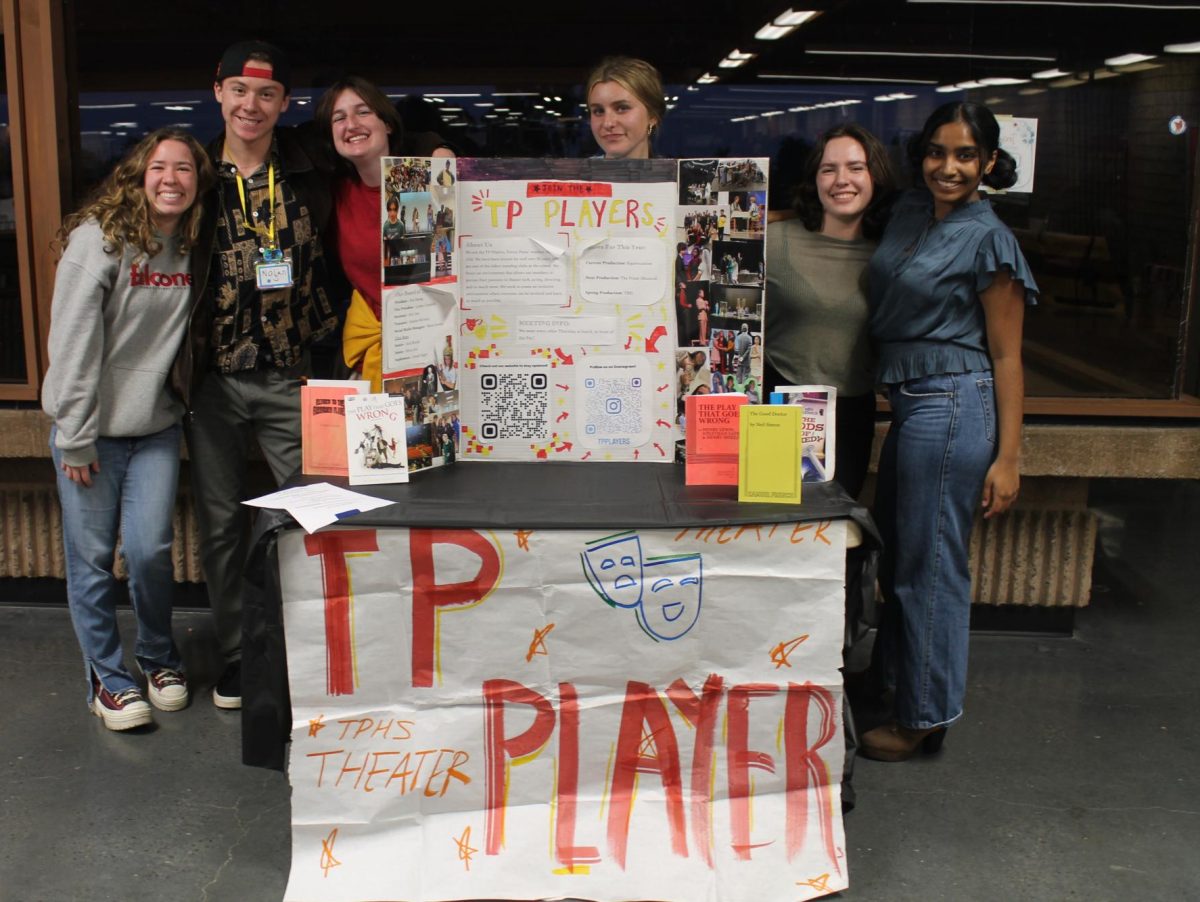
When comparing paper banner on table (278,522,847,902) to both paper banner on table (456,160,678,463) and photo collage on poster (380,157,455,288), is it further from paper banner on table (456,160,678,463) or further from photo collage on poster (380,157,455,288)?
photo collage on poster (380,157,455,288)

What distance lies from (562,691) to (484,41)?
7.77 ft

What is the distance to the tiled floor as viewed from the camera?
2656 millimetres

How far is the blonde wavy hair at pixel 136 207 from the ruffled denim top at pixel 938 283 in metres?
1.77

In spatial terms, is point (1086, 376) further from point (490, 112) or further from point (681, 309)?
point (490, 112)

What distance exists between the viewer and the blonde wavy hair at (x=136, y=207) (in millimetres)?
3010

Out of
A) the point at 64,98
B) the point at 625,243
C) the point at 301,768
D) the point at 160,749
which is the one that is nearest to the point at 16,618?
the point at 160,749

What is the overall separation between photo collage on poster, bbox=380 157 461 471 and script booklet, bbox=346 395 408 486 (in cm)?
5

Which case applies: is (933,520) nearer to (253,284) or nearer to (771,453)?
(771,453)

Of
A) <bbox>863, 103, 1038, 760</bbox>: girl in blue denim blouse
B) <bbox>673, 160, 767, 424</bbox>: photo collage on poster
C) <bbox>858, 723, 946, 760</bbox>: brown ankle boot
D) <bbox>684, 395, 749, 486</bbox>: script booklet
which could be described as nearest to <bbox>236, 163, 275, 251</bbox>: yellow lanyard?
<bbox>673, 160, 767, 424</bbox>: photo collage on poster

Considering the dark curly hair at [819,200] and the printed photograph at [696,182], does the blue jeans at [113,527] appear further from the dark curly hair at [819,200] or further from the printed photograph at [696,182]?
the dark curly hair at [819,200]

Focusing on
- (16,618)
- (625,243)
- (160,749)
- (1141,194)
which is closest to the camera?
(625,243)

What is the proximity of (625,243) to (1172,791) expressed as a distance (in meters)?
2.04

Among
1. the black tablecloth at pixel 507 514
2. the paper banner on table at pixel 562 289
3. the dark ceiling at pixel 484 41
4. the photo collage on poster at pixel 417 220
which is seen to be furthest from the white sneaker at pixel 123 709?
the dark ceiling at pixel 484 41

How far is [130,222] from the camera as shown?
301 centimetres
